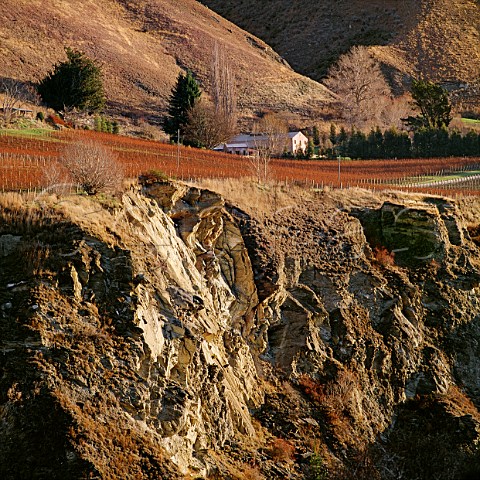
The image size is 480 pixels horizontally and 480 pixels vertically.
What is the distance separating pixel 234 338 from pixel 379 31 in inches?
4040

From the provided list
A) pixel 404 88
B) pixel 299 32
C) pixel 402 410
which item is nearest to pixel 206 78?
pixel 404 88

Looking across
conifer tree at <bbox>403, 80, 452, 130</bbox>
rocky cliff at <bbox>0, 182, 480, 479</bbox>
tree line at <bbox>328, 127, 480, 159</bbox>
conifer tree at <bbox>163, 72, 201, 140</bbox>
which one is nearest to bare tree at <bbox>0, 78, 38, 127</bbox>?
conifer tree at <bbox>163, 72, 201, 140</bbox>

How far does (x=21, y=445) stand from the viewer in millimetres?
14375

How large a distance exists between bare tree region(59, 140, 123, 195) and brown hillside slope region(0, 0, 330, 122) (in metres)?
50.2

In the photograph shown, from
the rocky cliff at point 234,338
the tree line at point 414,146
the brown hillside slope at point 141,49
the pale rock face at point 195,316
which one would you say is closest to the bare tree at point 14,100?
the brown hillside slope at point 141,49

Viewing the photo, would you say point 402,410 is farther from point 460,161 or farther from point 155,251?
point 460,161

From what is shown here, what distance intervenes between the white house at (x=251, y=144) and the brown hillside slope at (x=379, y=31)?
41694 mm

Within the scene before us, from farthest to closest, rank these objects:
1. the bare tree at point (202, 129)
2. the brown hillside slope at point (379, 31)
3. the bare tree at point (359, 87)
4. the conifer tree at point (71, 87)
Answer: the brown hillside slope at point (379, 31) < the bare tree at point (359, 87) < the bare tree at point (202, 129) < the conifer tree at point (71, 87)

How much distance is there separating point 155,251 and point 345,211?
11.8 m

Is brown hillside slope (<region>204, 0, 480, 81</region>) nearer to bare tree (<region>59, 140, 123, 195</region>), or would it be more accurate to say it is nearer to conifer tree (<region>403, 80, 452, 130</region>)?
conifer tree (<region>403, 80, 452, 130</region>)

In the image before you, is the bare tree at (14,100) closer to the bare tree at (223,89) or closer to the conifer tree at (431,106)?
the bare tree at (223,89)

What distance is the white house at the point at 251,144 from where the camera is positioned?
190 feet

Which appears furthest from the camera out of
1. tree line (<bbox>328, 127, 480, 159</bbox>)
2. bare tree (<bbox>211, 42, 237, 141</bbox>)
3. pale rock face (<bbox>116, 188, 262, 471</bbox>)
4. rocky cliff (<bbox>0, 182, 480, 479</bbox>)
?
bare tree (<bbox>211, 42, 237, 141</bbox>)

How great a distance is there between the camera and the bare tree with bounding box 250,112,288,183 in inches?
1454
